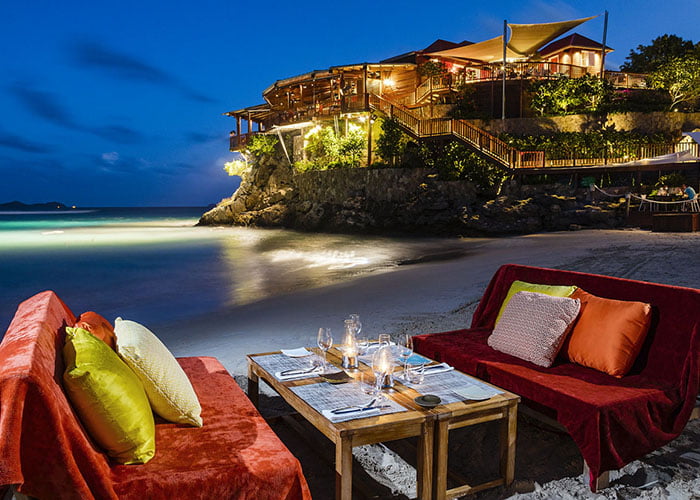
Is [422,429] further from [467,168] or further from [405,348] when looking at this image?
[467,168]

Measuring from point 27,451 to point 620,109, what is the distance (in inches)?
Result: 1045

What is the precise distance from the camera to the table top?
2.56m

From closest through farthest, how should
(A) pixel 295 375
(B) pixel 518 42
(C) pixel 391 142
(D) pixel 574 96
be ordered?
(A) pixel 295 375, (D) pixel 574 96, (C) pixel 391 142, (B) pixel 518 42

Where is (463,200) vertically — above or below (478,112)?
below

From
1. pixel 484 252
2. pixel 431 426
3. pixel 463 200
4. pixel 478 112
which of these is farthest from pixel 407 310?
pixel 478 112

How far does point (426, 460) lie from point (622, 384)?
1566mm

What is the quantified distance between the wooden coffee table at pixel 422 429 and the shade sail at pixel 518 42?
24854 millimetres

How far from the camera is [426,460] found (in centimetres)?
274

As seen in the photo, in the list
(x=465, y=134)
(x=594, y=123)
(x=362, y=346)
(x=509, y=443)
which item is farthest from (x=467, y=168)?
(x=509, y=443)

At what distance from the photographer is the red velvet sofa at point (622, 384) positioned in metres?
3.02

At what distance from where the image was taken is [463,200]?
74.3 ft

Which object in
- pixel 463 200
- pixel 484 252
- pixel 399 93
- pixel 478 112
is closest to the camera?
pixel 484 252

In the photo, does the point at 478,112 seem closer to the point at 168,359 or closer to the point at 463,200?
the point at 463,200

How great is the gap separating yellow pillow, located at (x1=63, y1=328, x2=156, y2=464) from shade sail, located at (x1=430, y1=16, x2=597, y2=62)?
2560 cm
